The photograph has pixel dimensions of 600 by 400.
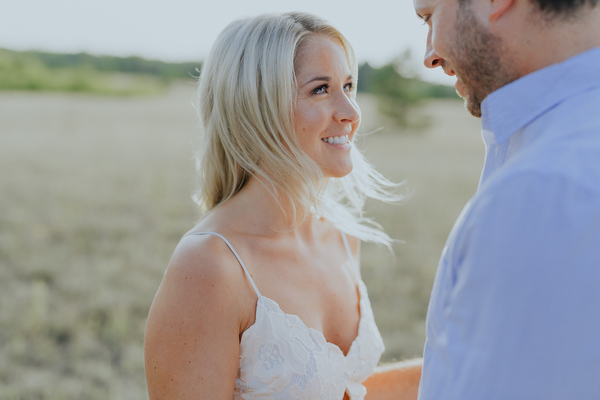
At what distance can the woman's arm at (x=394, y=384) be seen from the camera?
93.0 inches

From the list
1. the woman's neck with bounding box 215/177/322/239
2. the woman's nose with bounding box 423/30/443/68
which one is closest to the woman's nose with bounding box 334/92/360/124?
the woman's neck with bounding box 215/177/322/239

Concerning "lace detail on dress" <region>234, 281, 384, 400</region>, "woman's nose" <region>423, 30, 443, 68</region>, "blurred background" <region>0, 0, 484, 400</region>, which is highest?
"woman's nose" <region>423, 30, 443, 68</region>

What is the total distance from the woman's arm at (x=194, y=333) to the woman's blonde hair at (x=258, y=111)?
1.64 ft

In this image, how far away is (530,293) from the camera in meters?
0.97

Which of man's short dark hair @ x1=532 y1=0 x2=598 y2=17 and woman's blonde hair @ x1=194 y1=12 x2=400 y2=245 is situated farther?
woman's blonde hair @ x1=194 y1=12 x2=400 y2=245

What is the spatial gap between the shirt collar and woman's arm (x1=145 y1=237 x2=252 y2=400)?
1.01 metres

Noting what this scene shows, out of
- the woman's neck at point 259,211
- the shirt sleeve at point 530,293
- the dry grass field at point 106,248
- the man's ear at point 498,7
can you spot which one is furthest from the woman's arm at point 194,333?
the dry grass field at point 106,248

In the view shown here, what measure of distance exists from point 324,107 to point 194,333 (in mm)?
1010

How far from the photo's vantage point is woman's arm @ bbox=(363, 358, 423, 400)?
2363mm

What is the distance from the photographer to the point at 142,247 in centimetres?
700

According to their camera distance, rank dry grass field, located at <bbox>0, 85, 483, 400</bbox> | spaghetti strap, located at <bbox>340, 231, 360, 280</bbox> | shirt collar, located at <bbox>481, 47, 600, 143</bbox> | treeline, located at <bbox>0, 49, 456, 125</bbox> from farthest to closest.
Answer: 1. treeline, located at <bbox>0, 49, 456, 125</bbox>
2. dry grass field, located at <bbox>0, 85, 483, 400</bbox>
3. spaghetti strap, located at <bbox>340, 231, 360, 280</bbox>
4. shirt collar, located at <bbox>481, 47, 600, 143</bbox>

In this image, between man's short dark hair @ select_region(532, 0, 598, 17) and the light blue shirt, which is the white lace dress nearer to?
the light blue shirt

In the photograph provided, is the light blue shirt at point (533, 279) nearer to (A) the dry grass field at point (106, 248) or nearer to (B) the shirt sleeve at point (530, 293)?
(B) the shirt sleeve at point (530, 293)

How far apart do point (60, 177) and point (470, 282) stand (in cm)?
1108
